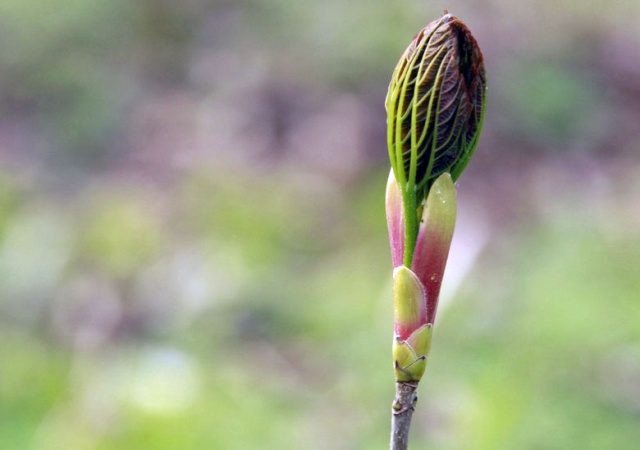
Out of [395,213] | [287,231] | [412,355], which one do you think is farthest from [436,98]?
[287,231]

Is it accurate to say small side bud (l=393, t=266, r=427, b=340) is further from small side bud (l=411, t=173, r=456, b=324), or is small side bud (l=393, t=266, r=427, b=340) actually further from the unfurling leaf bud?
the unfurling leaf bud

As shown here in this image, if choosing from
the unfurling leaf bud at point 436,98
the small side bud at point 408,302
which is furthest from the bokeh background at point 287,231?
the unfurling leaf bud at point 436,98

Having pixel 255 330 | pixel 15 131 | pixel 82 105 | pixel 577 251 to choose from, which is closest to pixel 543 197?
pixel 577 251

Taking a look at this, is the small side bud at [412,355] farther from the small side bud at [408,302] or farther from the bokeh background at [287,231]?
the bokeh background at [287,231]

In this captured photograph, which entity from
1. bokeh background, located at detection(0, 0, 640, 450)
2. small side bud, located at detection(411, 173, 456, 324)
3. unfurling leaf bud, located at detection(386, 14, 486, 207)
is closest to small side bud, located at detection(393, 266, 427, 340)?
small side bud, located at detection(411, 173, 456, 324)

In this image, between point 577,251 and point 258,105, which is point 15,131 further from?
point 577,251

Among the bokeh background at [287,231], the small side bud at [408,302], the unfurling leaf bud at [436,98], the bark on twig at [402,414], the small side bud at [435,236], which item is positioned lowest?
the bark on twig at [402,414]

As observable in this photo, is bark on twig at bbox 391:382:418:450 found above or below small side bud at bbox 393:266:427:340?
below
